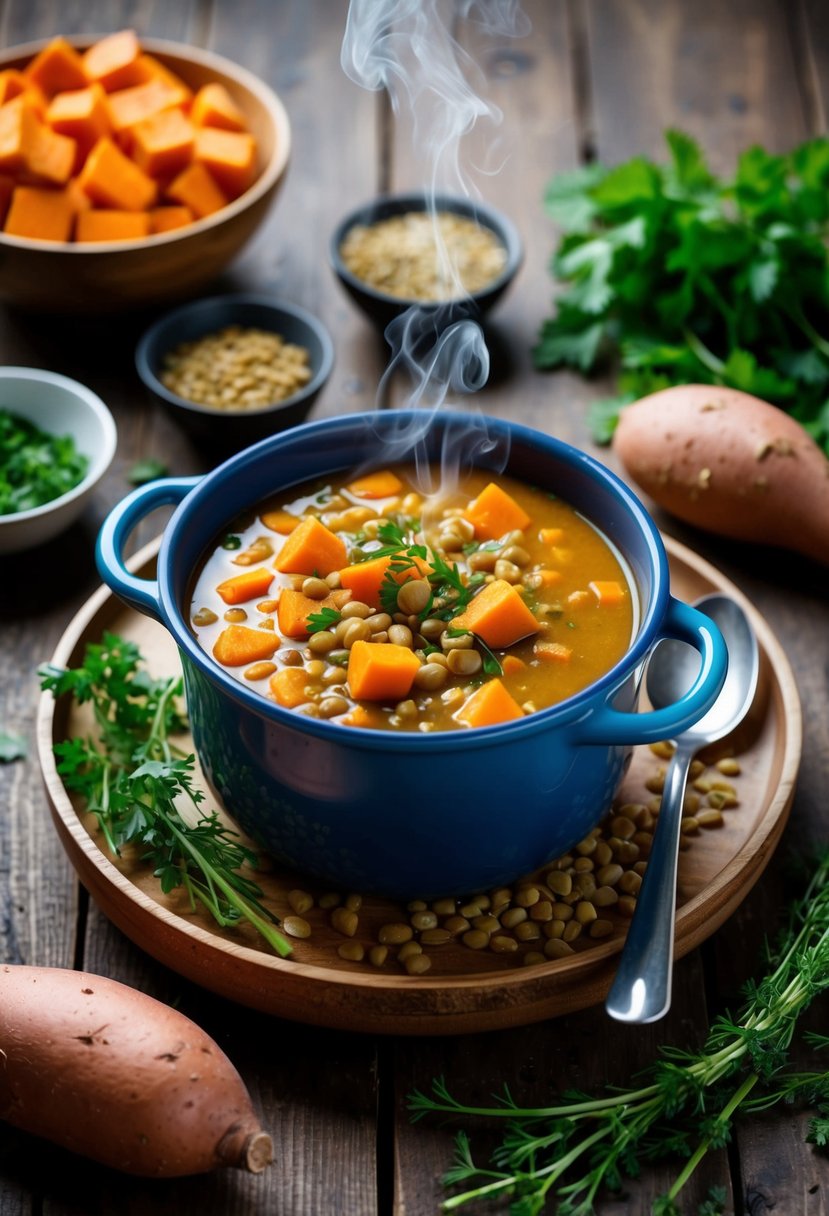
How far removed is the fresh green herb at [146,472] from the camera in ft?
11.9

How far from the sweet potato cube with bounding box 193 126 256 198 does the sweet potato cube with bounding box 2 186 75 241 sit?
0.45 meters

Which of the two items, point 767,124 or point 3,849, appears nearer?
point 3,849

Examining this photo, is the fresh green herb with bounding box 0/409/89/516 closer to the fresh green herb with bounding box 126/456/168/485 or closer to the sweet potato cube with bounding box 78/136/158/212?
the fresh green herb with bounding box 126/456/168/485

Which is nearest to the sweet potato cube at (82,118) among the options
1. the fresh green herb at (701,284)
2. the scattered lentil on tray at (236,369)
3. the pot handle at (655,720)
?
the scattered lentil on tray at (236,369)

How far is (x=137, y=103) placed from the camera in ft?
13.4

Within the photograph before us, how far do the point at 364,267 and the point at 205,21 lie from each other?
179 centimetres

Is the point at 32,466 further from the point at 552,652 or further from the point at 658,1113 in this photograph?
the point at 658,1113

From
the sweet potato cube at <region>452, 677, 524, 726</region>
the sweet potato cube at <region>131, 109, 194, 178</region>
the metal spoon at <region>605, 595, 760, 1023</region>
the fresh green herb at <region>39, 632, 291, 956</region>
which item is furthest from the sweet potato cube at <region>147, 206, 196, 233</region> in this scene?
the sweet potato cube at <region>452, 677, 524, 726</region>

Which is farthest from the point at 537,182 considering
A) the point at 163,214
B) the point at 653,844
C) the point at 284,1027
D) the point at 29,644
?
the point at 284,1027

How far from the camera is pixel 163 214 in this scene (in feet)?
12.9

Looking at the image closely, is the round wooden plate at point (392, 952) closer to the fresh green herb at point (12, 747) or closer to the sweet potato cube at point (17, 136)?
the fresh green herb at point (12, 747)

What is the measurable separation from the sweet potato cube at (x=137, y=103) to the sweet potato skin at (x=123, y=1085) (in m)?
2.76

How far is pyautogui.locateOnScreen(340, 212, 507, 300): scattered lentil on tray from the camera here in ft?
13.0

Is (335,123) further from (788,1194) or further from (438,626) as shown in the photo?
(788,1194)
